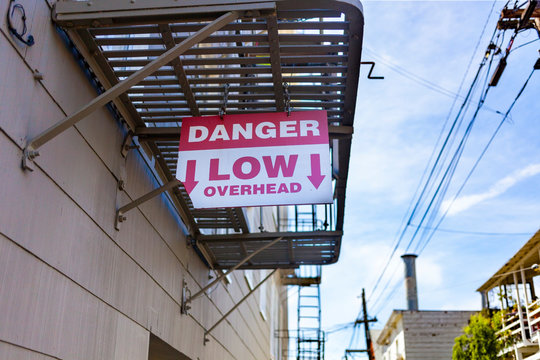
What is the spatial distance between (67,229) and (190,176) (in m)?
1.06

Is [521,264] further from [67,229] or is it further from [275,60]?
[67,229]

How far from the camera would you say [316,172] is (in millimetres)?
4719

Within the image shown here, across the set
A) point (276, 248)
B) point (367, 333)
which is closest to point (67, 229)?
point (276, 248)

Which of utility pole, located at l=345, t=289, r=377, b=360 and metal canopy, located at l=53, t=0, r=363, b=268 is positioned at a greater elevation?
utility pole, located at l=345, t=289, r=377, b=360

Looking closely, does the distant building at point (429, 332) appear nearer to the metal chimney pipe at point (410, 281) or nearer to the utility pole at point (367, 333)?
the utility pole at point (367, 333)

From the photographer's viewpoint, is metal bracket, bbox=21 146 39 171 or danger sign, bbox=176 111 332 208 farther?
danger sign, bbox=176 111 332 208

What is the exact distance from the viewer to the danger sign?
465 cm

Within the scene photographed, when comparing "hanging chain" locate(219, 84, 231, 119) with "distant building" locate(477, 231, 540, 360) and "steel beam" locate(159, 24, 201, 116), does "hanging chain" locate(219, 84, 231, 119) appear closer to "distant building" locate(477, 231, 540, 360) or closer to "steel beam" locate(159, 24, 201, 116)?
"steel beam" locate(159, 24, 201, 116)

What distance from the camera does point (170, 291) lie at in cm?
767

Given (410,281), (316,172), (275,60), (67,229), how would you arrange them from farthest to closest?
1. (410,281)
2. (275,60)
3. (316,172)
4. (67,229)

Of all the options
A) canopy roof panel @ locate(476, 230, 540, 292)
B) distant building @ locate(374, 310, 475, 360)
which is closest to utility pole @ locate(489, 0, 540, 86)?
canopy roof panel @ locate(476, 230, 540, 292)

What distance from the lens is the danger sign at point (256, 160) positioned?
465 centimetres

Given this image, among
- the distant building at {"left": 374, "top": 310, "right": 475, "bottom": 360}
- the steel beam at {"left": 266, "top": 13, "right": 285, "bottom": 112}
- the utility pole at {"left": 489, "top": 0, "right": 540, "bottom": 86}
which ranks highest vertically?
the utility pole at {"left": 489, "top": 0, "right": 540, "bottom": 86}

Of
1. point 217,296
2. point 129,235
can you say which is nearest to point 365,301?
point 217,296
